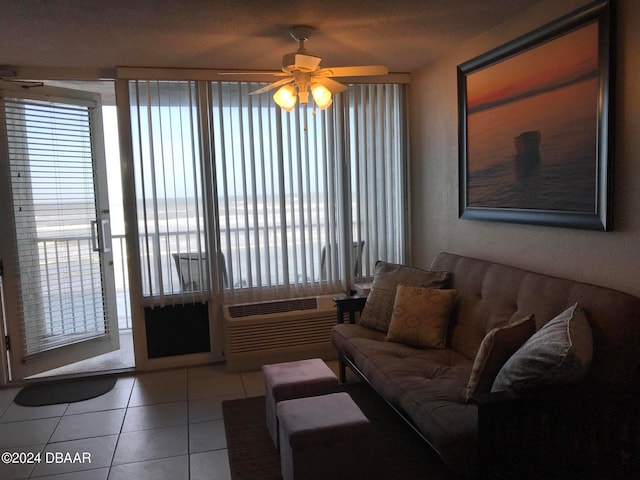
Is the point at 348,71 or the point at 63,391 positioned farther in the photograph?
the point at 63,391

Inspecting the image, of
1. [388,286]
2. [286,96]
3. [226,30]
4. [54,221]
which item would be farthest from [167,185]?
[388,286]

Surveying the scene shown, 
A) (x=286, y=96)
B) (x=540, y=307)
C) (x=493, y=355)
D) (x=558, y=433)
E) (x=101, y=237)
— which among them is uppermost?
(x=286, y=96)

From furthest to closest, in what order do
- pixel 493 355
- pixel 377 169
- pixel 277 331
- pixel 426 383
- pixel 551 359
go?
pixel 377 169 → pixel 277 331 → pixel 426 383 → pixel 493 355 → pixel 551 359

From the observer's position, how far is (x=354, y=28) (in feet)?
A: 9.55

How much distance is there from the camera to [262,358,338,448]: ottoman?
259 centimetres

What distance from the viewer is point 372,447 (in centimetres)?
258

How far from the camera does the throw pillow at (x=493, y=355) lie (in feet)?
6.84

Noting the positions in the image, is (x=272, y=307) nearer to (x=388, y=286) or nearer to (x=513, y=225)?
(x=388, y=286)

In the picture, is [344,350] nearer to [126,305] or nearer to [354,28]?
[354,28]

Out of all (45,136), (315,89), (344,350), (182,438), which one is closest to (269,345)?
(344,350)

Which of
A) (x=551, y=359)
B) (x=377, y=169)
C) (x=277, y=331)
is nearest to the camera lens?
(x=551, y=359)

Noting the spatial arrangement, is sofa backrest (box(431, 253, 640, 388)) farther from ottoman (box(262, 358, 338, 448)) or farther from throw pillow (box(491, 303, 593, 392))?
ottoman (box(262, 358, 338, 448))

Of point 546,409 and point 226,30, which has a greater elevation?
point 226,30

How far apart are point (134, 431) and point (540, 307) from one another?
239 cm
